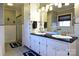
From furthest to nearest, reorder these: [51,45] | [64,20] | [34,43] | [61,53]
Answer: [34,43]
[51,45]
[64,20]
[61,53]

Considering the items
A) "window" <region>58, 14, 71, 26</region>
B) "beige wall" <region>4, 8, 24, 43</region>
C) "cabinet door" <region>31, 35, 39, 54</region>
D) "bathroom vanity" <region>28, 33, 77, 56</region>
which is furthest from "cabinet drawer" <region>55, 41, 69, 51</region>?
"beige wall" <region>4, 8, 24, 43</region>

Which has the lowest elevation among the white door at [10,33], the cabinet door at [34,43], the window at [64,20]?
the cabinet door at [34,43]

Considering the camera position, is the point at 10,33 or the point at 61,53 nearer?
the point at 61,53

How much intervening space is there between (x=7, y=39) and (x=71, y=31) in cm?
107

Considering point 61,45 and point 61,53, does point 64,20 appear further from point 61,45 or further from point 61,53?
point 61,53

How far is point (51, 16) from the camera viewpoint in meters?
2.18

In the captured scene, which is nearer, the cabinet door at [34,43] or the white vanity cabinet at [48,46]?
the white vanity cabinet at [48,46]

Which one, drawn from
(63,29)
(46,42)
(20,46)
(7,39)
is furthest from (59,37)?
(7,39)

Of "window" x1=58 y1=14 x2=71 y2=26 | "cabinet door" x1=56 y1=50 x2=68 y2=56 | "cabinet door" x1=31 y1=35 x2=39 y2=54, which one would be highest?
"window" x1=58 y1=14 x2=71 y2=26

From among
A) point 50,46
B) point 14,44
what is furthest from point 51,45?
point 14,44

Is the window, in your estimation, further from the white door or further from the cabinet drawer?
the white door

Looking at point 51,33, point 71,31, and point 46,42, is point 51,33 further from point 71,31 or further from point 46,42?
point 71,31

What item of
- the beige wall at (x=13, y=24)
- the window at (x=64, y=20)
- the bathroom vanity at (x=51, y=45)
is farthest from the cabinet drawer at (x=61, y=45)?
the beige wall at (x=13, y=24)

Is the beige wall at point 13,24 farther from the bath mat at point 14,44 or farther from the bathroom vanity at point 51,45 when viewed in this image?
the bathroom vanity at point 51,45
